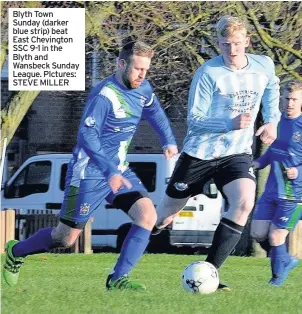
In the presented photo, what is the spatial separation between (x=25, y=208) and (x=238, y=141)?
39.8 feet

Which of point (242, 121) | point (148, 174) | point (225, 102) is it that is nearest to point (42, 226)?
point (148, 174)

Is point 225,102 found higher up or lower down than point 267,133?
higher up

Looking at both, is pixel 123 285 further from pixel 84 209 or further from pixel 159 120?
pixel 159 120

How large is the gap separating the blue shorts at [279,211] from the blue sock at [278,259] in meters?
0.23

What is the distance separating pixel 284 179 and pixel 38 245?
97.1 inches

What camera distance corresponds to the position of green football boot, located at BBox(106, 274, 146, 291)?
394 inches

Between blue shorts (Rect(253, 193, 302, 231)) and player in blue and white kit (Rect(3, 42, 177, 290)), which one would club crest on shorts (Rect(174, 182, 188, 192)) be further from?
blue shorts (Rect(253, 193, 302, 231))

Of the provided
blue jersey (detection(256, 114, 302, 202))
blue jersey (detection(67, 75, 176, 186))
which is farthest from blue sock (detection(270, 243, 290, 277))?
blue jersey (detection(67, 75, 176, 186))

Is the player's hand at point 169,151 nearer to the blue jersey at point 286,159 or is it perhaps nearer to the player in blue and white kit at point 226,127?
the player in blue and white kit at point 226,127

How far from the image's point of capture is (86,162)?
10508 mm

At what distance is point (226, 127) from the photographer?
10383mm

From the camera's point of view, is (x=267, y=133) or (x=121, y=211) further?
(x=121, y=211)

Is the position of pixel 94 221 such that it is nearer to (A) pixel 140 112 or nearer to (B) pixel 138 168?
(B) pixel 138 168

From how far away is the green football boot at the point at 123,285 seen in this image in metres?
10.0
